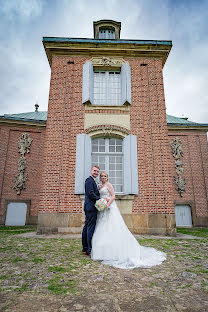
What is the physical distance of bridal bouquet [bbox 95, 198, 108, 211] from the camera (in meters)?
3.78

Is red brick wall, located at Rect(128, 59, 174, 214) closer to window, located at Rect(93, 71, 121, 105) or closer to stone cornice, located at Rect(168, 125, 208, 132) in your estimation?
window, located at Rect(93, 71, 121, 105)

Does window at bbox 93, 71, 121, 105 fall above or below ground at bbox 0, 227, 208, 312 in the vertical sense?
above

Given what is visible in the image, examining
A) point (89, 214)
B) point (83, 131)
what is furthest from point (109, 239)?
point (83, 131)

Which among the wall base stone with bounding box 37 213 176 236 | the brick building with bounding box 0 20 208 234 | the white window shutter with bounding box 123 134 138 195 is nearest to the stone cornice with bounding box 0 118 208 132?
the brick building with bounding box 0 20 208 234

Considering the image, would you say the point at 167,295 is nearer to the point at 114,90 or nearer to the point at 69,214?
the point at 69,214

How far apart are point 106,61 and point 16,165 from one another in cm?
949

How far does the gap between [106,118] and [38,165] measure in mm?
8126

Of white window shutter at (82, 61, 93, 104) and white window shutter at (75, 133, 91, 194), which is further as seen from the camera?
white window shutter at (82, 61, 93, 104)

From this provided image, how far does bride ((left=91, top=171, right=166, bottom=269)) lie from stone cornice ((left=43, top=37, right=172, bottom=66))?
7.07m

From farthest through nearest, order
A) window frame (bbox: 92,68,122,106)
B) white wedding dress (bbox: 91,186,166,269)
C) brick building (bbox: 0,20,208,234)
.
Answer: window frame (bbox: 92,68,122,106), brick building (bbox: 0,20,208,234), white wedding dress (bbox: 91,186,166,269)

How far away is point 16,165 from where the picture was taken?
13.9 metres

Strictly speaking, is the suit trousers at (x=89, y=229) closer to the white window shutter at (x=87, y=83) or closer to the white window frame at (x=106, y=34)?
the white window shutter at (x=87, y=83)

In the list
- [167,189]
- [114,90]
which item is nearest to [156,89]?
[114,90]

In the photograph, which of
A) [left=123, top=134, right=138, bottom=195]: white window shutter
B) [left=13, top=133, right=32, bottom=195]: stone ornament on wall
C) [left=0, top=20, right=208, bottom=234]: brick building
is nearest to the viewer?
[left=0, top=20, right=208, bottom=234]: brick building
